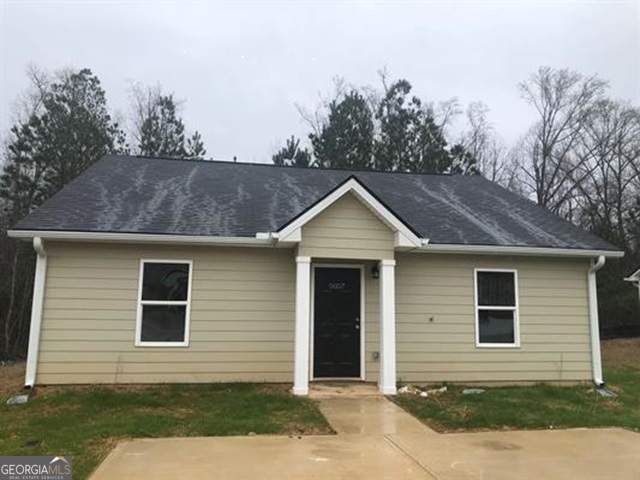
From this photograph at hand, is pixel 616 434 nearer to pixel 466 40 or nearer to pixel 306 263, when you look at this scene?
pixel 306 263

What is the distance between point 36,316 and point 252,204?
168 inches

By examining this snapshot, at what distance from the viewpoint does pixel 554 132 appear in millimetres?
28562

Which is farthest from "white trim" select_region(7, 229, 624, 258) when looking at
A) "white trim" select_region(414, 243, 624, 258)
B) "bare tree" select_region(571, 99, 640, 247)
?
"bare tree" select_region(571, 99, 640, 247)

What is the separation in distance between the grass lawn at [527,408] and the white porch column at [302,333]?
1432 millimetres

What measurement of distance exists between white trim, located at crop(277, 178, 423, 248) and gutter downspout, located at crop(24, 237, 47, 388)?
3.77 meters

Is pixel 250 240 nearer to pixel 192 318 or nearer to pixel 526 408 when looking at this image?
pixel 192 318

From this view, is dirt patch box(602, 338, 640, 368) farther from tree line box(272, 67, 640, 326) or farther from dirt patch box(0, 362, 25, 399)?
dirt patch box(0, 362, 25, 399)

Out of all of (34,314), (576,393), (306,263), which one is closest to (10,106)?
(34,314)

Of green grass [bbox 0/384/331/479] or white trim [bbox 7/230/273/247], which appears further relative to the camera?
white trim [bbox 7/230/273/247]

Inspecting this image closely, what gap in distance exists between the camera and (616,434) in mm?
6496

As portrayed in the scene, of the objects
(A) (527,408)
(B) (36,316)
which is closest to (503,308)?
(A) (527,408)

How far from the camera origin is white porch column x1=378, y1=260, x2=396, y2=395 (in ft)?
28.3

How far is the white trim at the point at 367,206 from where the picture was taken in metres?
8.51

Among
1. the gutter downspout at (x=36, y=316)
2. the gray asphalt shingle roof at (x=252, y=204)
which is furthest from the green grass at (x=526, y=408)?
the gutter downspout at (x=36, y=316)
